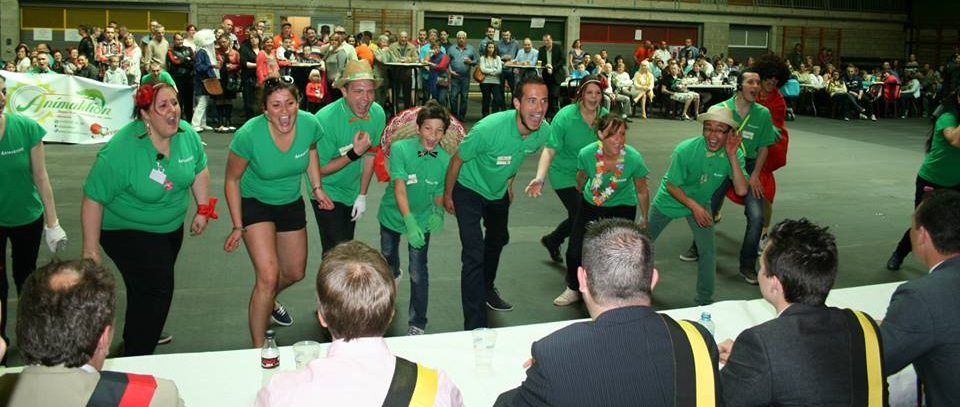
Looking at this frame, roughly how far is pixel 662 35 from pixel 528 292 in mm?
22735

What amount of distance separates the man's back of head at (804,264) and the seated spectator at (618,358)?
0.51 metres

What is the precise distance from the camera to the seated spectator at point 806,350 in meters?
2.45

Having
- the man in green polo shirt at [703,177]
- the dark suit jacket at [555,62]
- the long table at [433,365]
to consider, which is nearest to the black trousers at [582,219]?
the man in green polo shirt at [703,177]

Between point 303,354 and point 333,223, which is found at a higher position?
point 333,223

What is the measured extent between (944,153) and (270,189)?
469 centimetres

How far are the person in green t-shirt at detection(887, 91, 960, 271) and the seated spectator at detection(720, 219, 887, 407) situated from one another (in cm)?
391

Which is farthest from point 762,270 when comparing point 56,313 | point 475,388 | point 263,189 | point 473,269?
point 263,189

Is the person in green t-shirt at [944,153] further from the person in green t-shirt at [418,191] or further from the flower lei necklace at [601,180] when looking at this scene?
the person in green t-shirt at [418,191]

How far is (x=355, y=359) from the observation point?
214cm

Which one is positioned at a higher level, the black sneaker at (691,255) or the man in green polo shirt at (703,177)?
the man in green polo shirt at (703,177)

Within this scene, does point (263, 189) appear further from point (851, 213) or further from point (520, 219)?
point (851, 213)

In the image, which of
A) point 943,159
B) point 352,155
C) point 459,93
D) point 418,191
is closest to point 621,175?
point 418,191

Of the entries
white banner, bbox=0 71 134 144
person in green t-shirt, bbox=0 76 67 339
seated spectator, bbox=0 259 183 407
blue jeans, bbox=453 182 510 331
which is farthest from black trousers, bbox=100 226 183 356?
white banner, bbox=0 71 134 144

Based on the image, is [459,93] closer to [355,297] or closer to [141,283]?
[141,283]
